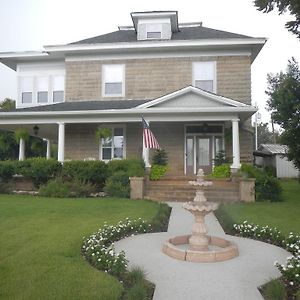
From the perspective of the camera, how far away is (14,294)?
15.6 ft

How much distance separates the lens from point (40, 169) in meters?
17.1

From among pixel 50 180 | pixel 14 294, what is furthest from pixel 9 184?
pixel 14 294

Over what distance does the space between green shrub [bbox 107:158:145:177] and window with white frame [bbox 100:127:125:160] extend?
3540 mm

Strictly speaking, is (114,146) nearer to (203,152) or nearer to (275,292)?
(203,152)

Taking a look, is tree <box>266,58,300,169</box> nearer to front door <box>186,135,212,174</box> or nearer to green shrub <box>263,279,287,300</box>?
front door <box>186,135,212,174</box>

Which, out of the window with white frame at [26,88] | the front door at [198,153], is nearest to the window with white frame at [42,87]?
the window with white frame at [26,88]

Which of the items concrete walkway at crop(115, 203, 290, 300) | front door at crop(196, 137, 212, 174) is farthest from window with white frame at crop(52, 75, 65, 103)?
concrete walkway at crop(115, 203, 290, 300)

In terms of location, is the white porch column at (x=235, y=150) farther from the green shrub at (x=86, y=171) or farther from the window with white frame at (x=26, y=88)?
the window with white frame at (x=26, y=88)

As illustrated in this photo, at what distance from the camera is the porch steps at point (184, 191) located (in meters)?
14.9

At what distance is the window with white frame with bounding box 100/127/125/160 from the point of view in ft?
67.2

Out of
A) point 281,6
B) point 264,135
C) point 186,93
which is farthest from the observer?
point 264,135

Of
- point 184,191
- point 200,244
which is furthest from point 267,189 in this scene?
point 200,244

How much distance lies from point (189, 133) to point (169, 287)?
15.1 m

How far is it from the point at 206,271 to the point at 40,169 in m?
12.7
